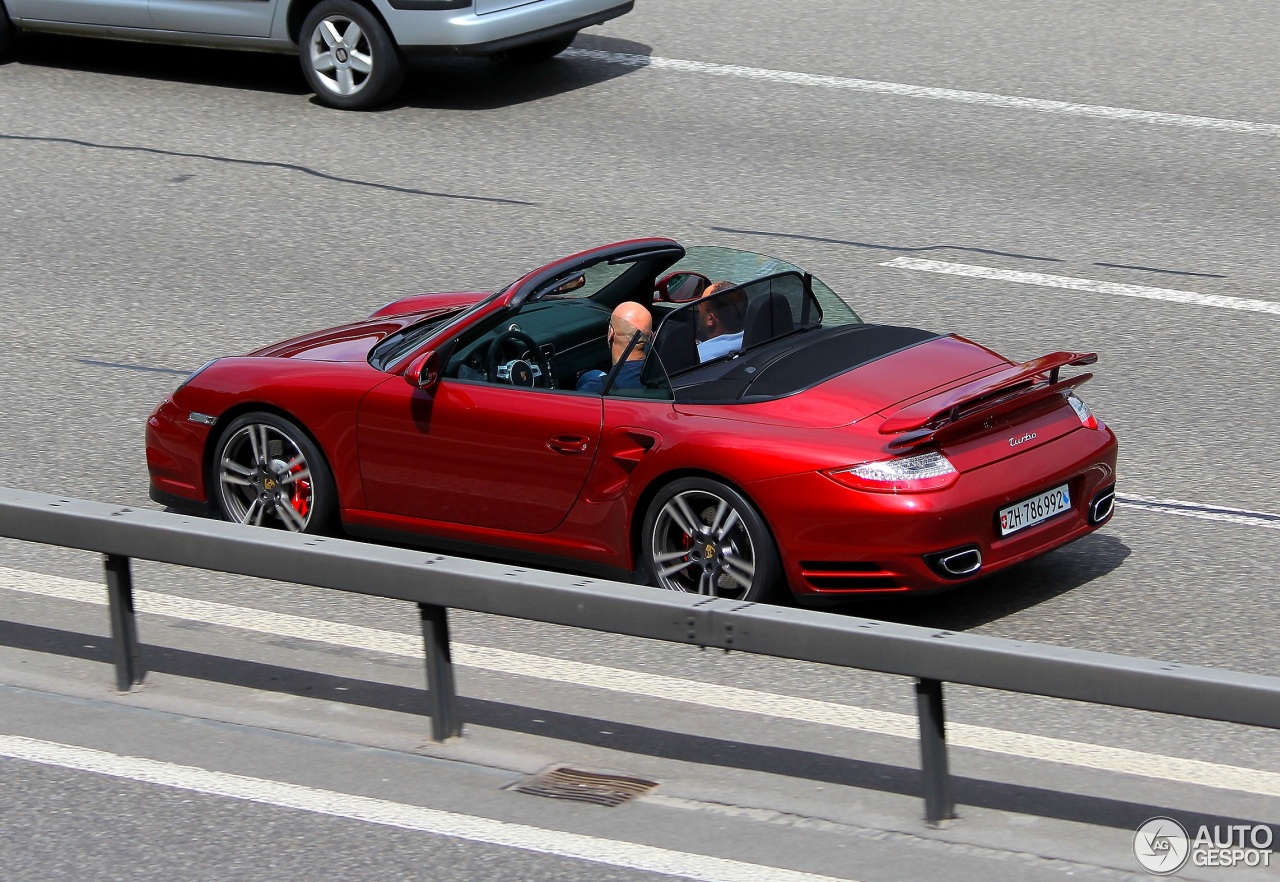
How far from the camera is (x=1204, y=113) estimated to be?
42.8 feet

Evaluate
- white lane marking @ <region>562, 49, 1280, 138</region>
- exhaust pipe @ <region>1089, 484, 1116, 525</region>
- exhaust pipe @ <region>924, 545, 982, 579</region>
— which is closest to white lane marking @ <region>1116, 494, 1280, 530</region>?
exhaust pipe @ <region>1089, 484, 1116, 525</region>

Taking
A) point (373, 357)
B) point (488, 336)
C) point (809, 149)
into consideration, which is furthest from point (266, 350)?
point (809, 149)

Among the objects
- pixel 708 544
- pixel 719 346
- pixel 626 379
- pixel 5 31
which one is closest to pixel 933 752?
pixel 708 544

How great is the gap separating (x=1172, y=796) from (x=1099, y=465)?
191cm

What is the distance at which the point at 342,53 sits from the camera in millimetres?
13609

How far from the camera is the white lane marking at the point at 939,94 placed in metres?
12.9

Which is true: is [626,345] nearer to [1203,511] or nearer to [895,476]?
[895,476]

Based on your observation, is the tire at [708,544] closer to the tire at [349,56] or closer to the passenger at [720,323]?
the passenger at [720,323]

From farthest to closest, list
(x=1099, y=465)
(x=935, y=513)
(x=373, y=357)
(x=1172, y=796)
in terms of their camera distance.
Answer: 1. (x=373, y=357)
2. (x=1099, y=465)
3. (x=935, y=513)
4. (x=1172, y=796)

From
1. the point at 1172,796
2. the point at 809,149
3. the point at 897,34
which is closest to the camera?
the point at 1172,796

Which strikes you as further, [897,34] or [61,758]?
[897,34]

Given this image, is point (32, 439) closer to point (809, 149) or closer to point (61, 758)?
point (61, 758)

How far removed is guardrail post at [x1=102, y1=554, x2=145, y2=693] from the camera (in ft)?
19.9

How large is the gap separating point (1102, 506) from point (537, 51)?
336 inches
